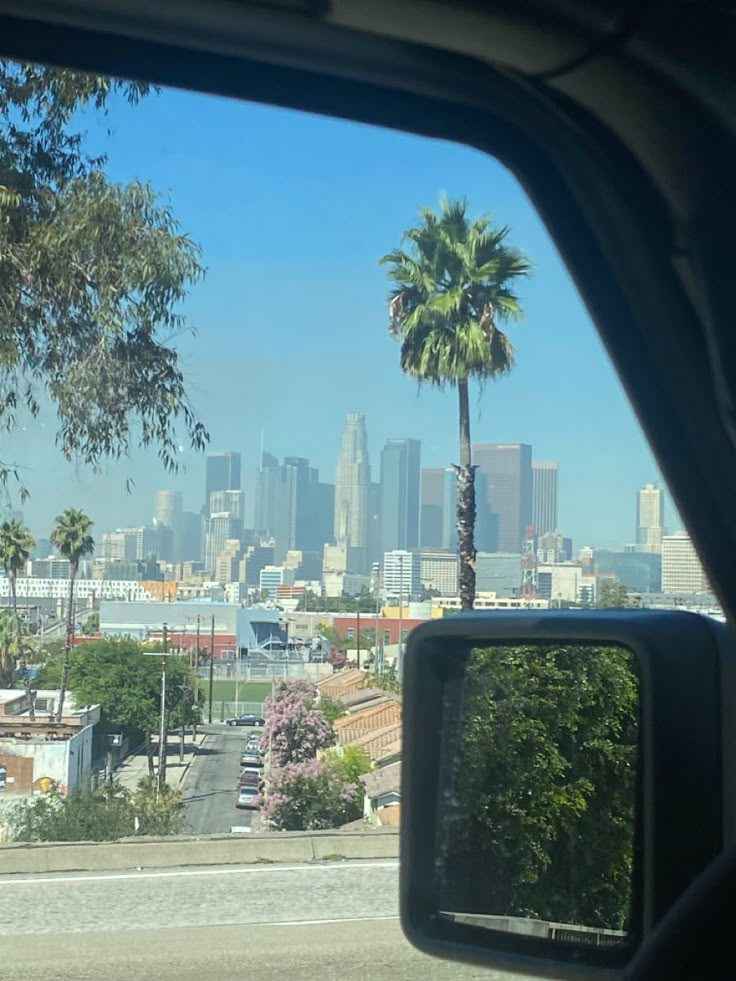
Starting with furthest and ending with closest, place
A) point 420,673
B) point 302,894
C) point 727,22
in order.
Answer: point 302,894, point 420,673, point 727,22

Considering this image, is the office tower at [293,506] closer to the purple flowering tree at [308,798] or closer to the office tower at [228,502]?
the office tower at [228,502]

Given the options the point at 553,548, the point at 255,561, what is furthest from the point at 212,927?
the point at 255,561

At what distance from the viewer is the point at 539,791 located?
5.32 ft

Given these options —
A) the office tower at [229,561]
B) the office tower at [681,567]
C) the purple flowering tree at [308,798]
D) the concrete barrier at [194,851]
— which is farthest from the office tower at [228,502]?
the office tower at [681,567]

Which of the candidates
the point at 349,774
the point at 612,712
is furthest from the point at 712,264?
the point at 349,774

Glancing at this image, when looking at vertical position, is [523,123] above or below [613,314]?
above

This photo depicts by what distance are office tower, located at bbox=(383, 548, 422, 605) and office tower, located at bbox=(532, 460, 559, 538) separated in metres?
1.14

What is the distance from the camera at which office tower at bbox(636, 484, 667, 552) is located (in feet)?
5.46

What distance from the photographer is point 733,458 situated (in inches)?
51.6

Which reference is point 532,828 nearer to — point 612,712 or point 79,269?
point 612,712

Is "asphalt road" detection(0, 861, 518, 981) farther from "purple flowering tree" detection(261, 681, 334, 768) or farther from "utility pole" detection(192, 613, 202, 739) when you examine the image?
"utility pole" detection(192, 613, 202, 739)

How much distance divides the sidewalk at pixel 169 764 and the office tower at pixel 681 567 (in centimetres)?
615

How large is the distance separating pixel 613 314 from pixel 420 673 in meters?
0.49

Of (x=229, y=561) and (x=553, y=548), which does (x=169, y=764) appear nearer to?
(x=229, y=561)
